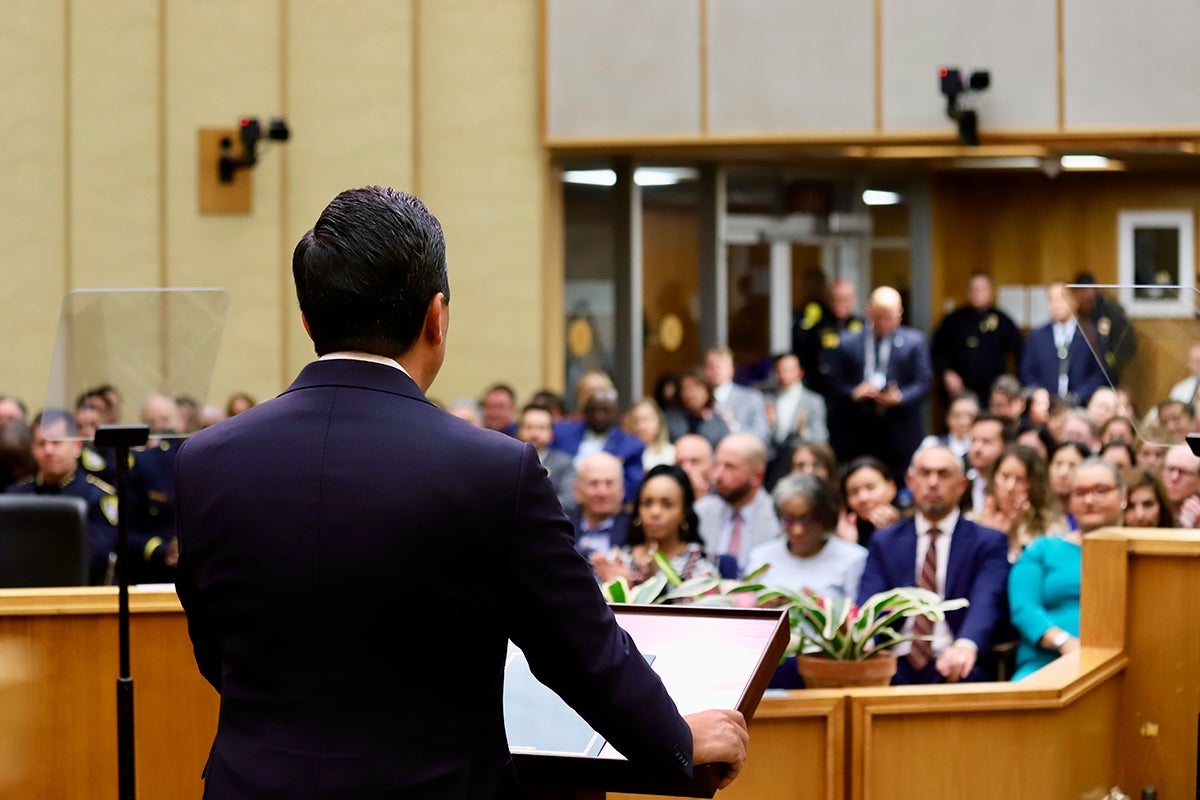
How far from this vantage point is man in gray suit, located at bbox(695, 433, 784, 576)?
634 centimetres

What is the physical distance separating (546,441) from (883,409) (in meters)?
2.26

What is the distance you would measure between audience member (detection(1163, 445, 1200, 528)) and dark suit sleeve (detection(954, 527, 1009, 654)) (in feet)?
3.49

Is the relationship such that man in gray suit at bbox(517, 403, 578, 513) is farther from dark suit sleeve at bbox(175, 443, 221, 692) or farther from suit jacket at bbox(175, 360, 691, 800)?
suit jacket at bbox(175, 360, 691, 800)

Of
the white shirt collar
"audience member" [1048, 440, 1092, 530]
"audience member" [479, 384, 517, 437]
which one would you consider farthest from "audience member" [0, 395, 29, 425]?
the white shirt collar

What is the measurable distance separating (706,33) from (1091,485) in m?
6.20

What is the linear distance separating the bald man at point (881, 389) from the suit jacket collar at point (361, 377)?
743 cm

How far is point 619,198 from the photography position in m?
11.3

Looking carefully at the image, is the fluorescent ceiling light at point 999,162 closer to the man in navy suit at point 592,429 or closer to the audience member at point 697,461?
the man in navy suit at point 592,429

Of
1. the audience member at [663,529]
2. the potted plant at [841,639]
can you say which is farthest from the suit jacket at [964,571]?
the potted plant at [841,639]

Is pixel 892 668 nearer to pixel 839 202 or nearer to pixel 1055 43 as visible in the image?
pixel 1055 43

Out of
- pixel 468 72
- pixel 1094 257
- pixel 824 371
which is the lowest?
pixel 824 371

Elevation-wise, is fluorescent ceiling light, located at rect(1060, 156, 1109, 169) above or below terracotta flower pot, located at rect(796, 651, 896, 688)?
above

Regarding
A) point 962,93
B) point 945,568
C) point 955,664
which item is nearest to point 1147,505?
point 945,568

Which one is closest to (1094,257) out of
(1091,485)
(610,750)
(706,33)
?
(706,33)
